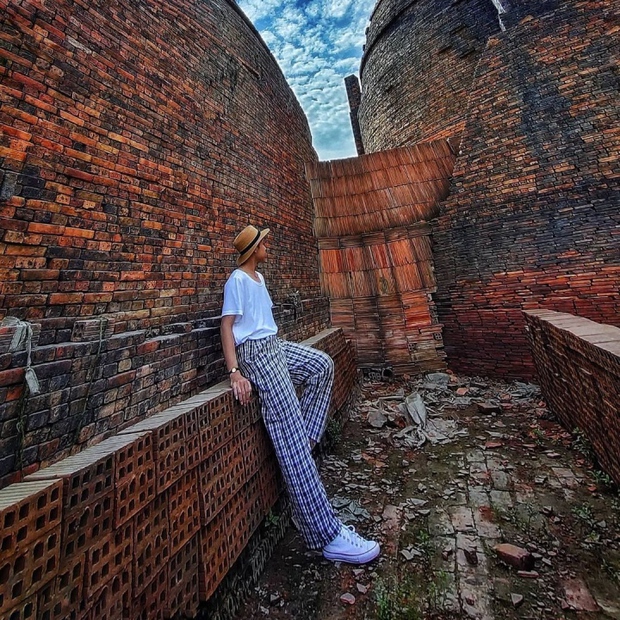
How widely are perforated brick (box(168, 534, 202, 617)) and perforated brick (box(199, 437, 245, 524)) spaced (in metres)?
0.12

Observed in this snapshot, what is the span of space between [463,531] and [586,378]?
158 cm

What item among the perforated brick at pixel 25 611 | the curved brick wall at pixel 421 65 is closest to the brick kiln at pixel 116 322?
the perforated brick at pixel 25 611

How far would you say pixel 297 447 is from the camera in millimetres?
2014

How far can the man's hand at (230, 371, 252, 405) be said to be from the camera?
1966mm

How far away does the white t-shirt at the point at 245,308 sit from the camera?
2.06 metres

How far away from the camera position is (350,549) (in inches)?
73.3

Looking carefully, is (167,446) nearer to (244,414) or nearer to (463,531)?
(244,414)

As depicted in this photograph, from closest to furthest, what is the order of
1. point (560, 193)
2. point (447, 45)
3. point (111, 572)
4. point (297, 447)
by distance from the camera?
point (111, 572), point (297, 447), point (560, 193), point (447, 45)

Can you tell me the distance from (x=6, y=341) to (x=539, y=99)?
23.1 ft

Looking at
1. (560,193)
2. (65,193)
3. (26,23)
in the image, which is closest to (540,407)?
(560,193)

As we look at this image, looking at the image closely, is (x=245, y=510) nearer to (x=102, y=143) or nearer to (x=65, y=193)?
(x=65, y=193)

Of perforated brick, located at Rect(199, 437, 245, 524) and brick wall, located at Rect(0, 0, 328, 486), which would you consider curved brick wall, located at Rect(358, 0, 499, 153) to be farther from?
perforated brick, located at Rect(199, 437, 245, 524)

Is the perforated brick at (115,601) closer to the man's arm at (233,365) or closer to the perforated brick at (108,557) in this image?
the perforated brick at (108,557)

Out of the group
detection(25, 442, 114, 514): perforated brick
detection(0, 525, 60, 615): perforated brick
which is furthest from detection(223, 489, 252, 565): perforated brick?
detection(0, 525, 60, 615): perforated brick
